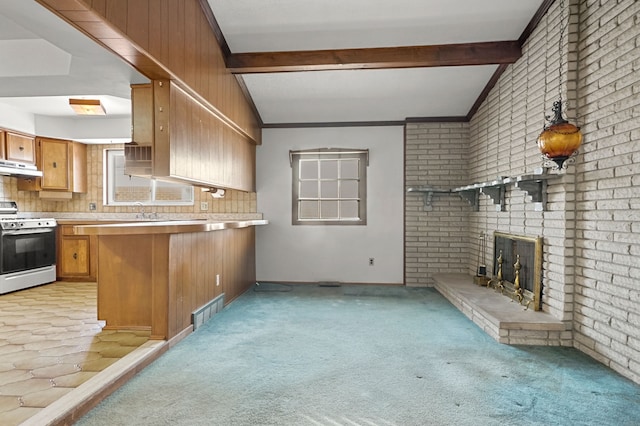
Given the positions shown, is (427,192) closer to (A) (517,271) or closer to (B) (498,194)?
(B) (498,194)

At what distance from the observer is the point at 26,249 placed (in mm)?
5148

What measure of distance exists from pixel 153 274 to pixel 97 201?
3.86 meters

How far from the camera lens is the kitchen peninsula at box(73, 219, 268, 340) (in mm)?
3041

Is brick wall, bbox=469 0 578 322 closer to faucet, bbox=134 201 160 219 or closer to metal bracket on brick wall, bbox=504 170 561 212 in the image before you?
metal bracket on brick wall, bbox=504 170 561 212

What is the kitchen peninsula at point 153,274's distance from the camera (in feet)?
9.98

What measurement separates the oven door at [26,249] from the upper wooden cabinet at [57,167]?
669mm

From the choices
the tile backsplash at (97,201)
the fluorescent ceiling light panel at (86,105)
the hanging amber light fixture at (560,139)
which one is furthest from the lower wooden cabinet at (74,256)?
the hanging amber light fixture at (560,139)

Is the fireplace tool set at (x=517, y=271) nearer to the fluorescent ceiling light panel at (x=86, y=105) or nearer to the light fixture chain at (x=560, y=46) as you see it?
the light fixture chain at (x=560, y=46)

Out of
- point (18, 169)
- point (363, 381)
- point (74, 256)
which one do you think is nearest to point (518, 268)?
point (363, 381)

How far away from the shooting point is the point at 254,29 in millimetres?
3885

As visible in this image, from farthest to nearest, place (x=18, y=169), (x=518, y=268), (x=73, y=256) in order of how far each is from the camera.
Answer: (x=73, y=256), (x=18, y=169), (x=518, y=268)

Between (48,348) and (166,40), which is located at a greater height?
(166,40)

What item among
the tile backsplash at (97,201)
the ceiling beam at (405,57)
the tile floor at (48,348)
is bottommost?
the tile floor at (48,348)

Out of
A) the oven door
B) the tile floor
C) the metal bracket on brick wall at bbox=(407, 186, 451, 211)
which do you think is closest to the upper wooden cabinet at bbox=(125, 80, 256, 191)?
the tile floor
